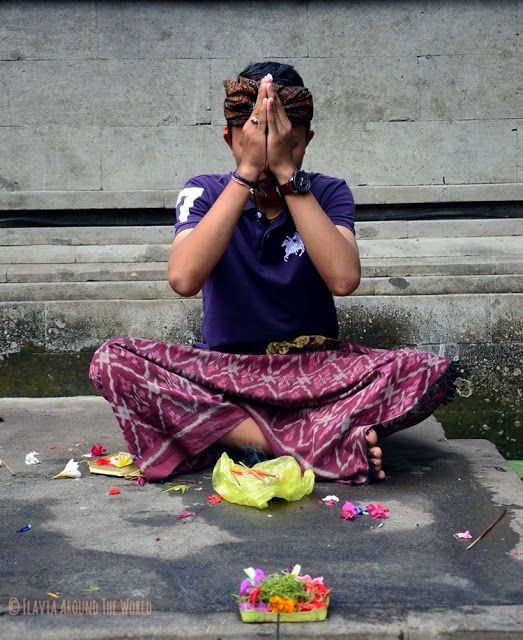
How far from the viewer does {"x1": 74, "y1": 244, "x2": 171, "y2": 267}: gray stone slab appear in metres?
5.36

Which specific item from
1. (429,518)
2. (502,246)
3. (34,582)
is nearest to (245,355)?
(429,518)

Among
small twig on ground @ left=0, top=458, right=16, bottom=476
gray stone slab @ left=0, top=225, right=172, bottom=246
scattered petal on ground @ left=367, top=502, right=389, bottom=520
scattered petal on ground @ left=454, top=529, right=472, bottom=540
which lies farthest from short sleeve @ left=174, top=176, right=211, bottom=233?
gray stone slab @ left=0, top=225, right=172, bottom=246

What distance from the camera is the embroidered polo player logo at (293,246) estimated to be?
3.69 meters

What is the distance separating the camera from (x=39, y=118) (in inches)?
218

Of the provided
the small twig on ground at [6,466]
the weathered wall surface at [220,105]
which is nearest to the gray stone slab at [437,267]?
the weathered wall surface at [220,105]

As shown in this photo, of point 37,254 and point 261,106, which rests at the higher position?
point 261,106

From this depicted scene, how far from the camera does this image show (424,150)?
552 centimetres

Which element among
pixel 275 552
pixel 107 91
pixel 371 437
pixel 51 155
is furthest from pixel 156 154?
pixel 275 552

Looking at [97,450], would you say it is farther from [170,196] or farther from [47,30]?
[47,30]

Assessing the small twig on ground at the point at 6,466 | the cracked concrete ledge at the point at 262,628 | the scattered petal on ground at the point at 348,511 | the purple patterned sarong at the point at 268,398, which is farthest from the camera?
the small twig on ground at the point at 6,466

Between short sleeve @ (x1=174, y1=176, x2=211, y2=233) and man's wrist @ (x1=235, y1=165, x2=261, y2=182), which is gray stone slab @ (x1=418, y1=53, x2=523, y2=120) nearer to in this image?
short sleeve @ (x1=174, y1=176, x2=211, y2=233)

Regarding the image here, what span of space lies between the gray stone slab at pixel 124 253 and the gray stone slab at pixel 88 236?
0.07m

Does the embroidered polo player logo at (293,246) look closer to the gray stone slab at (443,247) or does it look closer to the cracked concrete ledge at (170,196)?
the gray stone slab at (443,247)

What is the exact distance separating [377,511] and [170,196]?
2904mm
